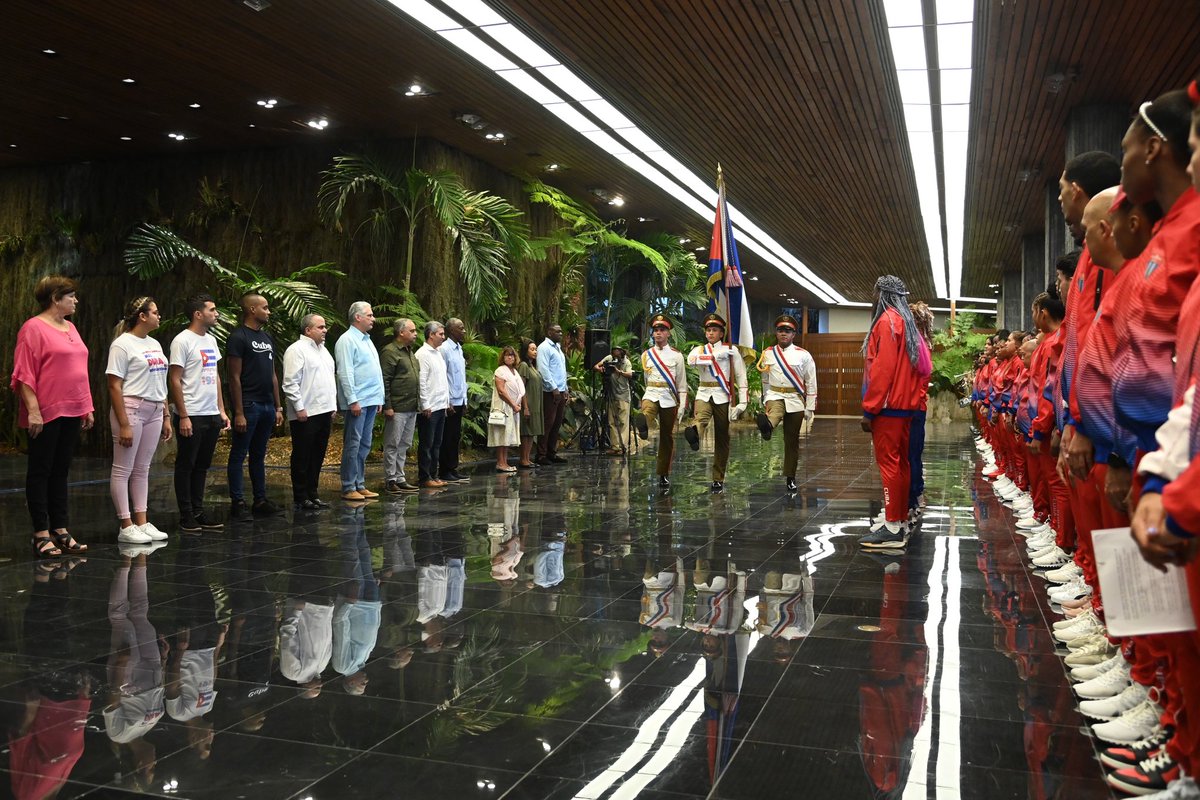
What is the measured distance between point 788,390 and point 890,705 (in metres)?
6.59

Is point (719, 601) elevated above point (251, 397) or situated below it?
below

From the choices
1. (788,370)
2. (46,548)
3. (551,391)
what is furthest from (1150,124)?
(551,391)

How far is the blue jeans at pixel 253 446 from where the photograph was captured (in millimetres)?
7633

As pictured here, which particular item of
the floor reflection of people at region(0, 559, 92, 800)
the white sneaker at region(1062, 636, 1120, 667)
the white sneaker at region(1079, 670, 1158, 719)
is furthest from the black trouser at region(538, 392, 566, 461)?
the white sneaker at region(1079, 670, 1158, 719)

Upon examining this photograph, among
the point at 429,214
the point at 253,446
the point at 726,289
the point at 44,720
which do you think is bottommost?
the point at 44,720

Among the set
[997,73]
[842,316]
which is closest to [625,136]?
[997,73]

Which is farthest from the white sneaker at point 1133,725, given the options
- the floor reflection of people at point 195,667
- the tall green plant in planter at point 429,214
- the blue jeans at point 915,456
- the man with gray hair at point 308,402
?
the tall green plant in planter at point 429,214

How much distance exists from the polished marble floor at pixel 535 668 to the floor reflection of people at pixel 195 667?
1cm

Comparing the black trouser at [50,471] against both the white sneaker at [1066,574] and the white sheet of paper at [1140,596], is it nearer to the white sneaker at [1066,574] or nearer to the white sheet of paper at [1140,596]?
the white sneaker at [1066,574]

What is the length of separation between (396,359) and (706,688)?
654 centimetres

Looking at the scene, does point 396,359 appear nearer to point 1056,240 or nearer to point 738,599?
point 738,599

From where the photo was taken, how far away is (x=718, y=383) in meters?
9.81

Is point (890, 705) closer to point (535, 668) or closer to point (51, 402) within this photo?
point (535, 668)

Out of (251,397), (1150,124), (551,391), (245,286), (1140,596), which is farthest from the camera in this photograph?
(551,391)
